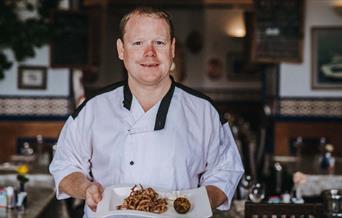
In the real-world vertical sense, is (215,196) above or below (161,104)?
below

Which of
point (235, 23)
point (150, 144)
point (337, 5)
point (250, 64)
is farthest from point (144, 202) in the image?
point (235, 23)

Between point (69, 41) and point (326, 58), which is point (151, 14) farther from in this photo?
point (326, 58)

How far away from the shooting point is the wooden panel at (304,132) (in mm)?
8703

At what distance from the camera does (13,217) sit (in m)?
3.38

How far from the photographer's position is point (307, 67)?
8.67 metres

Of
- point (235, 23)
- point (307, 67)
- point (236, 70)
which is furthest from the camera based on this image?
point (236, 70)

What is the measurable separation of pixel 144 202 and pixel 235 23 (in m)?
11.2

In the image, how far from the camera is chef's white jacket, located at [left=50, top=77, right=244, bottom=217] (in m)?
2.01

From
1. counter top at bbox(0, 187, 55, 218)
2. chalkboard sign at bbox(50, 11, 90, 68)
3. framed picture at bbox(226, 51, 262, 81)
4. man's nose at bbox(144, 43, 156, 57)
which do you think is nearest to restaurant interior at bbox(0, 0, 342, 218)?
chalkboard sign at bbox(50, 11, 90, 68)

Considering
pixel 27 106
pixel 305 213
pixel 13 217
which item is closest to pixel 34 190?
pixel 13 217

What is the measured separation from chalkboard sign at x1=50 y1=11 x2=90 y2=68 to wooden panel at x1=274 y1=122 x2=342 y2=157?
279 cm

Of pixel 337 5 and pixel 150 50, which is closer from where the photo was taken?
pixel 150 50

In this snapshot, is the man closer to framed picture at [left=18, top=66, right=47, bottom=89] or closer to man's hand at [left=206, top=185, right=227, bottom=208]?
man's hand at [left=206, top=185, right=227, bottom=208]

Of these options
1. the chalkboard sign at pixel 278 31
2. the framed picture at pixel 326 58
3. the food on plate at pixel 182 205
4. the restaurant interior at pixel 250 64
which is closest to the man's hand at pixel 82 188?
the food on plate at pixel 182 205
